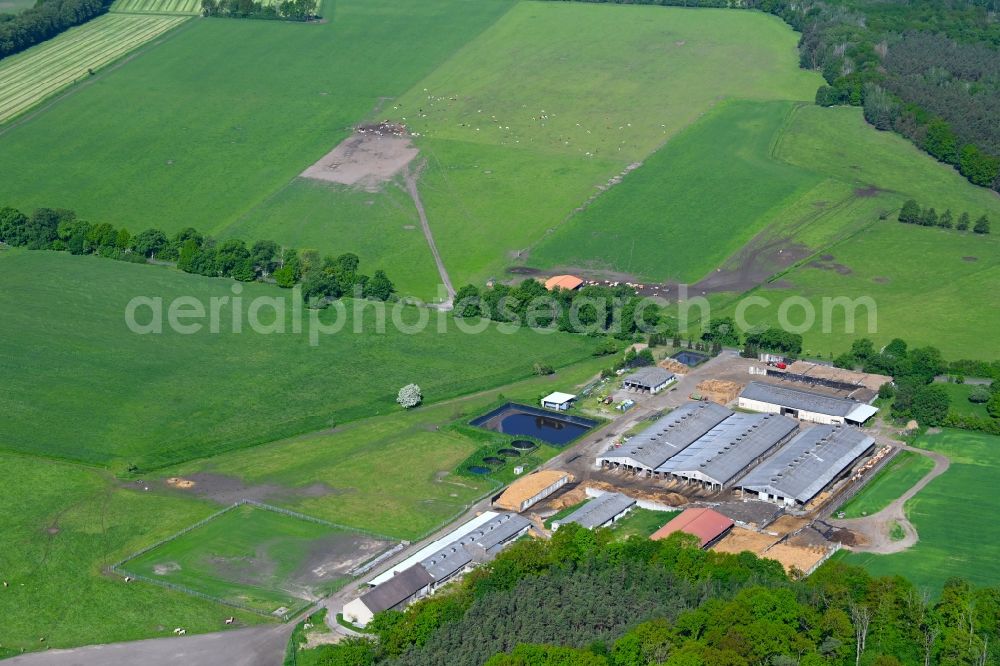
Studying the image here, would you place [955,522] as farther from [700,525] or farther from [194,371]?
[194,371]

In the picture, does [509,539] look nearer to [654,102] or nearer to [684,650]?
[684,650]

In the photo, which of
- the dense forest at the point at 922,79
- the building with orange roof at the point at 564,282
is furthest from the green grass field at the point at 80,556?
the dense forest at the point at 922,79

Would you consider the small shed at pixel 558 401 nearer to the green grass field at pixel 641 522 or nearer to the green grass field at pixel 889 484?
the green grass field at pixel 641 522

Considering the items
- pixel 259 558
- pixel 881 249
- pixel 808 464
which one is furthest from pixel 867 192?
pixel 259 558

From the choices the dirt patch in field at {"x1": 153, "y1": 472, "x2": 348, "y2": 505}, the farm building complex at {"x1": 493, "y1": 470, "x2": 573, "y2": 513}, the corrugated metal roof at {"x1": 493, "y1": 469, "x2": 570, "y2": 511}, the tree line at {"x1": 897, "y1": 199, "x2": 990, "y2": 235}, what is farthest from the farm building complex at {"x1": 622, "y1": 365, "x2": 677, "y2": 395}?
the tree line at {"x1": 897, "y1": 199, "x2": 990, "y2": 235}

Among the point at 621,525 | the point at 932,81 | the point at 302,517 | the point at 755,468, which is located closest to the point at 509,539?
the point at 621,525

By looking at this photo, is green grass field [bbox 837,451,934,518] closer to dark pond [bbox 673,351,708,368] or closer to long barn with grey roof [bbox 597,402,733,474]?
long barn with grey roof [bbox 597,402,733,474]
